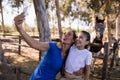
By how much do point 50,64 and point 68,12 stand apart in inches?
1136

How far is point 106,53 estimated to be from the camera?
8828 millimetres

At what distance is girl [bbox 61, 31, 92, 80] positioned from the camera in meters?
3.35

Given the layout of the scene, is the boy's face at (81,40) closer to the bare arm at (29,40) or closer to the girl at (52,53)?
the girl at (52,53)

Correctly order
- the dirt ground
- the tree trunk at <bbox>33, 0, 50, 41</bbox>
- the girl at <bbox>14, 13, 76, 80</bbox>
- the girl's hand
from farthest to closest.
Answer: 1. the dirt ground
2. the tree trunk at <bbox>33, 0, 50, 41</bbox>
3. the girl at <bbox>14, 13, 76, 80</bbox>
4. the girl's hand

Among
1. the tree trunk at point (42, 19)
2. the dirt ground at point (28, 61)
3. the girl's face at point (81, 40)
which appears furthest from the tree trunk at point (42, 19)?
the girl's face at point (81, 40)

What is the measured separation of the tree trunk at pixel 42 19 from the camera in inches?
364

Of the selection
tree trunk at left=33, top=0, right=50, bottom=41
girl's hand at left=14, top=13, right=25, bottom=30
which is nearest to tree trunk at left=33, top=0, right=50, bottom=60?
tree trunk at left=33, top=0, right=50, bottom=41

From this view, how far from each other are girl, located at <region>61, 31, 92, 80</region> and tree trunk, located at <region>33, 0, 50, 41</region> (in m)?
6.01

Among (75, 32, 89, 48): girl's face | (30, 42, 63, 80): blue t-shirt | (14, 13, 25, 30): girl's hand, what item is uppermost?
(14, 13, 25, 30): girl's hand

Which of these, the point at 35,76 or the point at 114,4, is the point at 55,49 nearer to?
the point at 35,76

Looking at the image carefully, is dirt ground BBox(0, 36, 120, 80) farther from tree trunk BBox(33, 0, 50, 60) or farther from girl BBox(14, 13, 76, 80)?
girl BBox(14, 13, 76, 80)

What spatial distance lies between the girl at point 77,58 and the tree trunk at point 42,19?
6.01 meters

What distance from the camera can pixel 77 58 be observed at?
335 cm

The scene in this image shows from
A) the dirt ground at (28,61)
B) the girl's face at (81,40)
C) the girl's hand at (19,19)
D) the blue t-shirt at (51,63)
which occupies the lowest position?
the dirt ground at (28,61)
